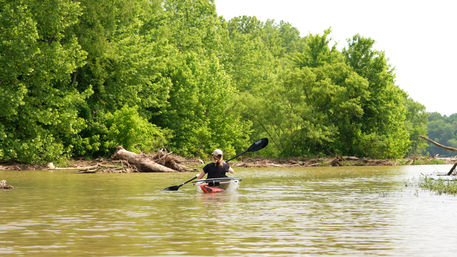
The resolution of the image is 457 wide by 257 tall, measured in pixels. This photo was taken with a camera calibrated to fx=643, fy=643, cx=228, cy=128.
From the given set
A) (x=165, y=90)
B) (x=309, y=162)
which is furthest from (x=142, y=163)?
(x=309, y=162)

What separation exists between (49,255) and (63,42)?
130ft

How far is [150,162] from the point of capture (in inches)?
A: 1554

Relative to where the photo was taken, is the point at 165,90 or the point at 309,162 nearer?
the point at 165,90

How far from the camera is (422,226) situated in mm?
12297

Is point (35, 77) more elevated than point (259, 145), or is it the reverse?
point (35, 77)

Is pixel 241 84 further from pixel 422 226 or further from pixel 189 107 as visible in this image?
pixel 422 226

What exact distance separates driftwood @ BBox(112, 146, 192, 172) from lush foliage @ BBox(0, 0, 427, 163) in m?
5.06

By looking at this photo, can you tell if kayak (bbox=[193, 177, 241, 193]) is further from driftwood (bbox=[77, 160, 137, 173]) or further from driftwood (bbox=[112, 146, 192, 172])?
driftwood (bbox=[77, 160, 137, 173])

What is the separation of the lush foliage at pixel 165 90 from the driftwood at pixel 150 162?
5064 mm

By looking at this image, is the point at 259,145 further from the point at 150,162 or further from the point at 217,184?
the point at 150,162

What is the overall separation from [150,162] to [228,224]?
27.1m

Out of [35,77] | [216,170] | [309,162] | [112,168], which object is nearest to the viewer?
[216,170]

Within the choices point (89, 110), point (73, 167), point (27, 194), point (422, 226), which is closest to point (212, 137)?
point (89, 110)

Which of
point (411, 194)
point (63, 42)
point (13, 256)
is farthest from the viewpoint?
point (63, 42)
